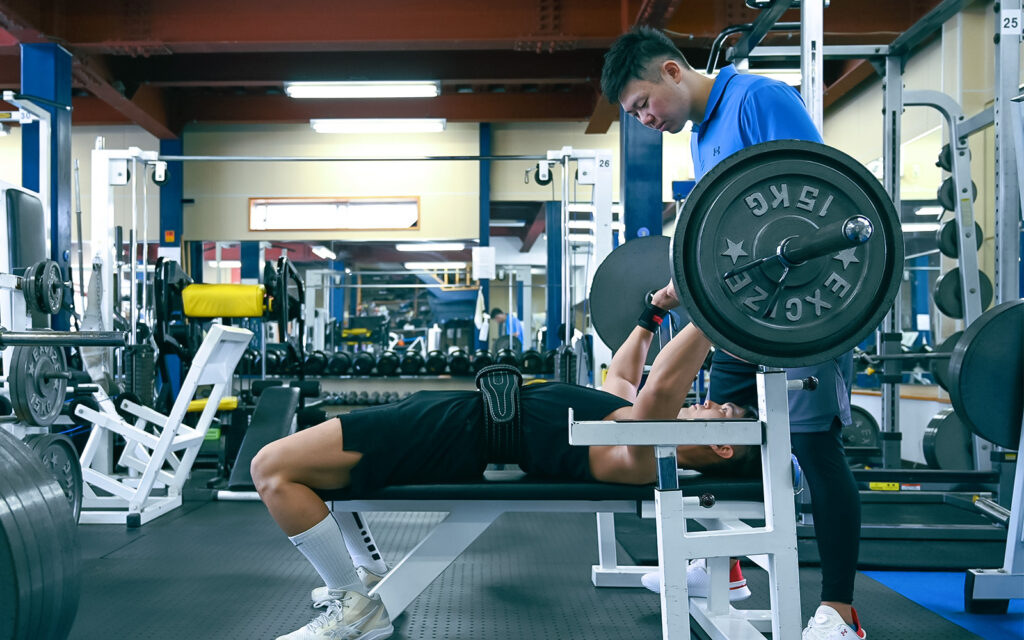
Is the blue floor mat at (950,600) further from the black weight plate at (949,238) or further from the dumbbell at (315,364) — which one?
the dumbbell at (315,364)

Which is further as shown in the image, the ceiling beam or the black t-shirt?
the ceiling beam

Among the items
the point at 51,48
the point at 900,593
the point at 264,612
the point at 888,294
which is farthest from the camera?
the point at 51,48

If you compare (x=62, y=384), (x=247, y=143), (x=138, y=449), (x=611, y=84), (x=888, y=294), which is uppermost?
(x=247, y=143)

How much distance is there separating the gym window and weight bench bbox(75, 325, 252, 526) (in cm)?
373

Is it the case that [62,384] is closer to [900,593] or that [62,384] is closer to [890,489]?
[900,593]

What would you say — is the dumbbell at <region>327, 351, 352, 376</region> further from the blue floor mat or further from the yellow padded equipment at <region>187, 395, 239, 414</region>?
the blue floor mat

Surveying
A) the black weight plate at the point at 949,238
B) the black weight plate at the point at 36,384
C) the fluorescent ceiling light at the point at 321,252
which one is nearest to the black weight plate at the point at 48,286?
the black weight plate at the point at 36,384

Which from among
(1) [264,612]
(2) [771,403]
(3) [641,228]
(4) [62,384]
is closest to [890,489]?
(3) [641,228]

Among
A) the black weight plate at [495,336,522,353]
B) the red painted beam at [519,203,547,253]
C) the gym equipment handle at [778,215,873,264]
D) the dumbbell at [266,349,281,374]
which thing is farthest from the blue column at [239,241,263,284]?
the gym equipment handle at [778,215,873,264]

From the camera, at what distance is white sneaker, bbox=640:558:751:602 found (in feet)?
6.09

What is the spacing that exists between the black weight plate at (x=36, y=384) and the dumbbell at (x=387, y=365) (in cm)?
294

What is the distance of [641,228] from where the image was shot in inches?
175

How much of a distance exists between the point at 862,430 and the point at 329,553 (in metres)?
3.60

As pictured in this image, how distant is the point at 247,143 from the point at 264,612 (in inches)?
246
